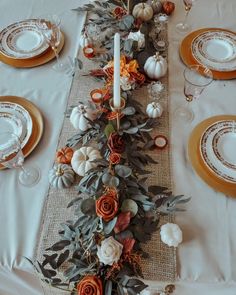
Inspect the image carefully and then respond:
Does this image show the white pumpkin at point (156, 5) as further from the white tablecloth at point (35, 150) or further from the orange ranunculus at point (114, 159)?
the orange ranunculus at point (114, 159)

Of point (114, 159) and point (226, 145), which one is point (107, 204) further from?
point (226, 145)

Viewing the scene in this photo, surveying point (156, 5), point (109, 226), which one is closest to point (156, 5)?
point (156, 5)

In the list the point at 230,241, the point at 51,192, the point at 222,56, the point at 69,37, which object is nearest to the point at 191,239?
the point at 230,241

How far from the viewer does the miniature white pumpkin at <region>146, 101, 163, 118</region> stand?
0.88 meters

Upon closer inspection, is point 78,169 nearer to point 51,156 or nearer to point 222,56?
point 51,156

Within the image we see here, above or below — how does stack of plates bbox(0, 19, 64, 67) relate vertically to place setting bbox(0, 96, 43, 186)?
above

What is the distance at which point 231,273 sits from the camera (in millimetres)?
657

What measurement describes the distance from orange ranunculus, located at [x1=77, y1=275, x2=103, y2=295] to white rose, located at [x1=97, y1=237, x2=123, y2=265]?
0.13ft

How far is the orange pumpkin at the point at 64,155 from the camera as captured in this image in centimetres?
80

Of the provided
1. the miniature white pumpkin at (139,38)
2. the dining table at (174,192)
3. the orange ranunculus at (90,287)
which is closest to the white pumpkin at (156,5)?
the dining table at (174,192)

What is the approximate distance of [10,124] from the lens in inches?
34.1

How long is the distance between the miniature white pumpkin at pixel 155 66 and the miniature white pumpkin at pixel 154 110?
0.13m

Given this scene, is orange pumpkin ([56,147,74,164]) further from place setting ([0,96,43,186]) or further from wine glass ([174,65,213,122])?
wine glass ([174,65,213,122])

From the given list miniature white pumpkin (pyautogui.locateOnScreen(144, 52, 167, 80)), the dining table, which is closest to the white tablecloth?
the dining table
